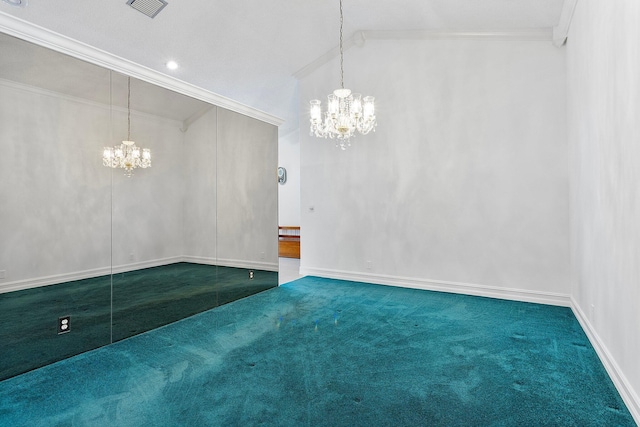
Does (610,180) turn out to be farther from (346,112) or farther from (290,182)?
(290,182)

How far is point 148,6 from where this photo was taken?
354 centimetres

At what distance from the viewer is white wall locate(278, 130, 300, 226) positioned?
8969 millimetres

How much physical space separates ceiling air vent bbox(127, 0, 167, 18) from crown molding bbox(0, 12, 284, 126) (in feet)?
3.09

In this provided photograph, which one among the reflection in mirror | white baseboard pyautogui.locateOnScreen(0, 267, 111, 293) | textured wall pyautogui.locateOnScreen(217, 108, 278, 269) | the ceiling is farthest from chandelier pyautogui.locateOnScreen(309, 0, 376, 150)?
white baseboard pyautogui.locateOnScreen(0, 267, 111, 293)

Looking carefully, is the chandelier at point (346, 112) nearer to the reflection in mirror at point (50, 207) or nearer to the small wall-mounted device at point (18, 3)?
the reflection in mirror at point (50, 207)

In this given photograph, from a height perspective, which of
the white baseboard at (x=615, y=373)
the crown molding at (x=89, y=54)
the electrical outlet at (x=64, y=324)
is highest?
the crown molding at (x=89, y=54)

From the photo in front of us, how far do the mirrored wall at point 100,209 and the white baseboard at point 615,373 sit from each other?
143 inches

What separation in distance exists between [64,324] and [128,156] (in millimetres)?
1516

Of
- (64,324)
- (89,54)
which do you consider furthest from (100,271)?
(89,54)

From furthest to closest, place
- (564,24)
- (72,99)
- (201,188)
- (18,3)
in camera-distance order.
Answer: (201,188)
(564,24)
(18,3)
(72,99)

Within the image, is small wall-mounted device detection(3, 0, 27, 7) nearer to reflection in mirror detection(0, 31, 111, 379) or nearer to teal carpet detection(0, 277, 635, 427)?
reflection in mirror detection(0, 31, 111, 379)

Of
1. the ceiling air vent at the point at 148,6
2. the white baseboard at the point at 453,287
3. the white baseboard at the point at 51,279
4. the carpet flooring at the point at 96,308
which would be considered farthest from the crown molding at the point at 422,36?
the white baseboard at the point at 51,279

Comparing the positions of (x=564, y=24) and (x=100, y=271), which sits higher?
(x=564, y=24)

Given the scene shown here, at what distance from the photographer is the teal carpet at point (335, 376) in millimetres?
1799
